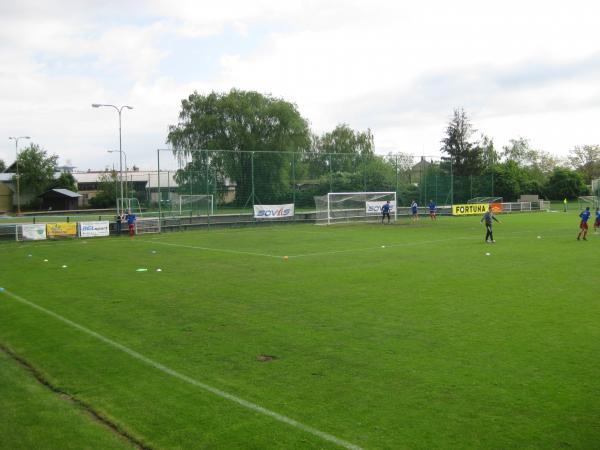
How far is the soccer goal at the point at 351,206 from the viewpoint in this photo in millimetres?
44906

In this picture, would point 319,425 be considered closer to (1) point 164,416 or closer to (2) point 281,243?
(1) point 164,416

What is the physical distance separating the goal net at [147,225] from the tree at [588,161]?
8327cm

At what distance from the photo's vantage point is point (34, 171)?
273 feet

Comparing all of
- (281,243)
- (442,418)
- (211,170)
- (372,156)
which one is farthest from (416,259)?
(372,156)

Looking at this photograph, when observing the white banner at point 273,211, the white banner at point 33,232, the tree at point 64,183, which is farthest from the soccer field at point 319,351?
the tree at point 64,183

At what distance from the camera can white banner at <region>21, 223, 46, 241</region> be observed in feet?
108

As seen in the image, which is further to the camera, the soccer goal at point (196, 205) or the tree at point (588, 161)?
the tree at point (588, 161)

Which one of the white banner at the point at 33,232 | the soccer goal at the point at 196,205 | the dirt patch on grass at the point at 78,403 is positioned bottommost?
the dirt patch on grass at the point at 78,403

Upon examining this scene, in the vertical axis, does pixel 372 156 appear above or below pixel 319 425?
above

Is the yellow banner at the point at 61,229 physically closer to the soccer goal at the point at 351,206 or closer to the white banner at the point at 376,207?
the soccer goal at the point at 351,206

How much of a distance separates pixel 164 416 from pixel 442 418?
324 cm

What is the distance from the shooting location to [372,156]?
2158 inches

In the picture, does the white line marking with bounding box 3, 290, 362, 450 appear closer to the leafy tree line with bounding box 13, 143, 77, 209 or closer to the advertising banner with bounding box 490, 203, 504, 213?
the advertising banner with bounding box 490, 203, 504, 213

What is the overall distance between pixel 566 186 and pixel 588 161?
29.7 m
